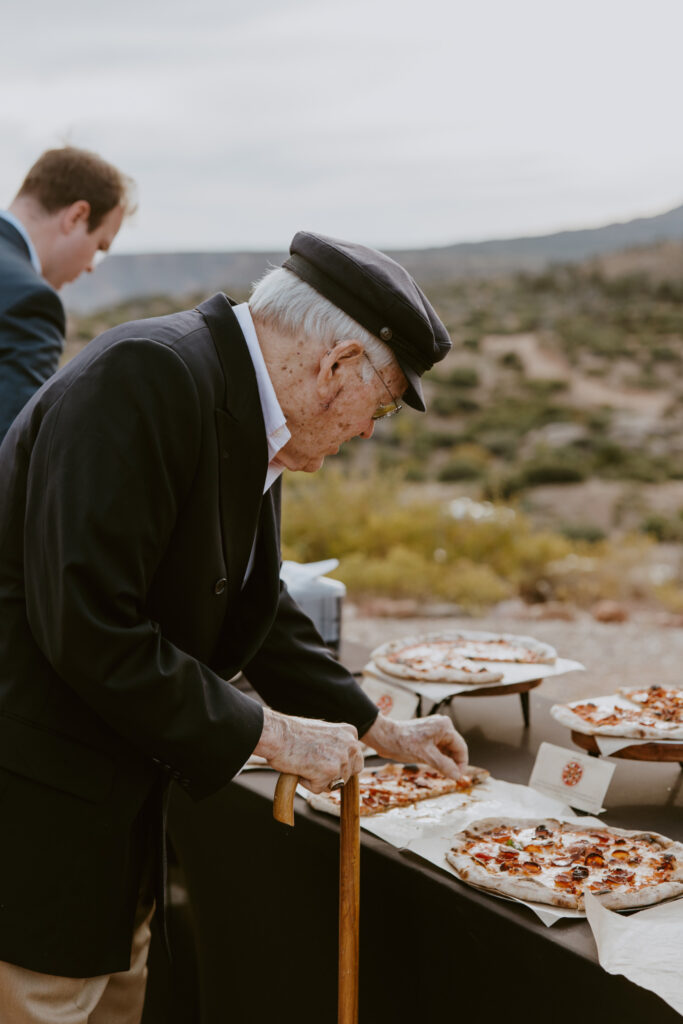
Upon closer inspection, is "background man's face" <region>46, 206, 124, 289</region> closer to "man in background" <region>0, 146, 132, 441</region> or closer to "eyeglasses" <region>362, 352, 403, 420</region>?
"man in background" <region>0, 146, 132, 441</region>

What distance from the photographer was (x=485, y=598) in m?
8.61

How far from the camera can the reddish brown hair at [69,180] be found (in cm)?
281

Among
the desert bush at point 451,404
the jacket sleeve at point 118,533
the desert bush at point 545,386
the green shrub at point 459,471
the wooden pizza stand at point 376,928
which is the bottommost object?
the green shrub at point 459,471

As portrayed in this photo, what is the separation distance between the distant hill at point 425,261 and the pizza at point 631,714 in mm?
34245

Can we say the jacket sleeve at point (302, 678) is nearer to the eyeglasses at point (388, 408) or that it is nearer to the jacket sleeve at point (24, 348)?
the eyeglasses at point (388, 408)

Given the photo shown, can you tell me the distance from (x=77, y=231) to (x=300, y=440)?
176 centimetres

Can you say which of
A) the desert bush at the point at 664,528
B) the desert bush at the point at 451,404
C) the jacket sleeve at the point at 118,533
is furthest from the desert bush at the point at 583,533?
the jacket sleeve at the point at 118,533

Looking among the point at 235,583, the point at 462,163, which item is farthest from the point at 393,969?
the point at 462,163

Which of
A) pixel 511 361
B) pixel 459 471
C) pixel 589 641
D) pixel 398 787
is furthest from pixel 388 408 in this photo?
pixel 511 361

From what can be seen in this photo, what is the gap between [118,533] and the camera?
1.22 m

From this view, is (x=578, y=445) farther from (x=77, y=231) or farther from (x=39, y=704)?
(x=39, y=704)

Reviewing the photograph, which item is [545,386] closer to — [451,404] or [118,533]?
[451,404]

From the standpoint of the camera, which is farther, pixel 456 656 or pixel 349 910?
pixel 456 656

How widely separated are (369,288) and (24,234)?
1819 mm
